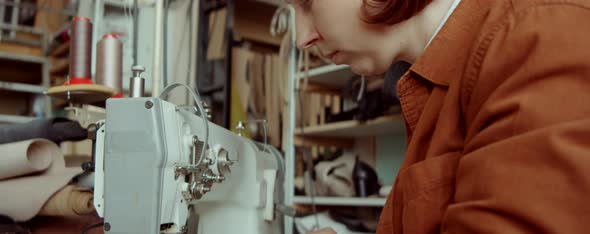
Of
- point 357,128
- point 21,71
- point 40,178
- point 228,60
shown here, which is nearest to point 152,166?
point 40,178

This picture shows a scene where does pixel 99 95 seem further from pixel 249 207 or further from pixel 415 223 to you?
pixel 415 223

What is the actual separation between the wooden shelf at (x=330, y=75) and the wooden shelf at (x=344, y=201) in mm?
480

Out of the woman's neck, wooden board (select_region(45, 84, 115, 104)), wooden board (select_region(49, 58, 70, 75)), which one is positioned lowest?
wooden board (select_region(45, 84, 115, 104))

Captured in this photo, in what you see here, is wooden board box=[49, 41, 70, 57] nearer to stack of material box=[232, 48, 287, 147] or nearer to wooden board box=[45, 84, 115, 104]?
stack of material box=[232, 48, 287, 147]

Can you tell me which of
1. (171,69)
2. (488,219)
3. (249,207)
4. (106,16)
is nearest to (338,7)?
(488,219)

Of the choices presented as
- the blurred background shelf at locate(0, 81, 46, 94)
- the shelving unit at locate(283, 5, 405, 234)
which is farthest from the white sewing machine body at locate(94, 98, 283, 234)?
the blurred background shelf at locate(0, 81, 46, 94)

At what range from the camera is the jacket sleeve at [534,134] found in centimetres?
44

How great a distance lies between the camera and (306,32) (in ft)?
2.64

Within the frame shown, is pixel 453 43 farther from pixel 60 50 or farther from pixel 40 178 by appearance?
pixel 60 50

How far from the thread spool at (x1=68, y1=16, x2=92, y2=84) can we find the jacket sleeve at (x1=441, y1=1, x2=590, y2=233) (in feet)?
2.83

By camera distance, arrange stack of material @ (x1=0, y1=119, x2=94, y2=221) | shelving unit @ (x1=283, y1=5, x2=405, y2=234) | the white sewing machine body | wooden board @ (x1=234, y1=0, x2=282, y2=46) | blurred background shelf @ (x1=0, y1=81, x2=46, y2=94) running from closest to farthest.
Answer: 1. the white sewing machine body
2. stack of material @ (x1=0, y1=119, x2=94, y2=221)
3. shelving unit @ (x1=283, y1=5, x2=405, y2=234)
4. wooden board @ (x1=234, y1=0, x2=282, y2=46)
5. blurred background shelf @ (x1=0, y1=81, x2=46, y2=94)

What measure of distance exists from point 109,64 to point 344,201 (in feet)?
3.47

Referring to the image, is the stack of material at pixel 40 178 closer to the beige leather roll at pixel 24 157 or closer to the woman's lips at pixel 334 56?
the beige leather roll at pixel 24 157

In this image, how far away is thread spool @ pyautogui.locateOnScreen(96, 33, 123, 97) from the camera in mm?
1196
